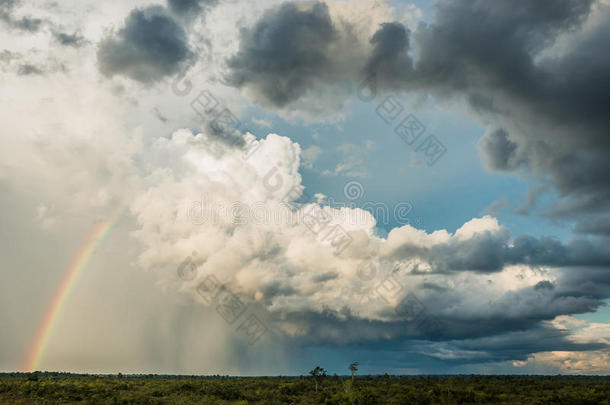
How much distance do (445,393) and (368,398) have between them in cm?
1423

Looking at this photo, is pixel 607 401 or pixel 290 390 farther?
pixel 290 390

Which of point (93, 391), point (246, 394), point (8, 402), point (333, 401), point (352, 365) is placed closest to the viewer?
point (8, 402)

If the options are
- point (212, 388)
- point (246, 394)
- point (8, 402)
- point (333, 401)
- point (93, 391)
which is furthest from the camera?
point (212, 388)

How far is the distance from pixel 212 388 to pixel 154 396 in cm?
1690

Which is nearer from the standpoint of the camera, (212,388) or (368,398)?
(368,398)

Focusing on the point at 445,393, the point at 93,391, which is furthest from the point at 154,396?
the point at 445,393

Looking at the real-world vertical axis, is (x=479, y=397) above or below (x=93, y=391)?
below

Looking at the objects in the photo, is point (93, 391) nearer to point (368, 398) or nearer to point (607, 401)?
point (368, 398)

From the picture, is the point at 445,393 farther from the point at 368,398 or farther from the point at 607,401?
the point at 607,401

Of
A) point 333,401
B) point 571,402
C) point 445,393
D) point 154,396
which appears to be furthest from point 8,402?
point 571,402

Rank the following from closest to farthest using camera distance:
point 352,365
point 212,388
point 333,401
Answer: point 333,401 → point 212,388 → point 352,365

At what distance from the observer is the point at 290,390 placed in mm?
103312

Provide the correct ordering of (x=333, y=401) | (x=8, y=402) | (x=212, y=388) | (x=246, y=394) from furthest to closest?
(x=212, y=388)
(x=246, y=394)
(x=333, y=401)
(x=8, y=402)

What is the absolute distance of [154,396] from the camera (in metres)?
86.8
